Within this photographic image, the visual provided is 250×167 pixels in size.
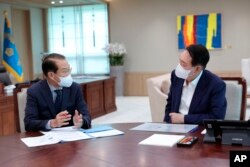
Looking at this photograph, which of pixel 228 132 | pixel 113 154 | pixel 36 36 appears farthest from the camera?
pixel 36 36

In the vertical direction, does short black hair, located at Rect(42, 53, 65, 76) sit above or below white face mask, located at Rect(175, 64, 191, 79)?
above

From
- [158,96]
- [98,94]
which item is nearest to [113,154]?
[158,96]

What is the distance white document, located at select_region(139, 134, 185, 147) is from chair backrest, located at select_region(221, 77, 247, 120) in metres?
0.79

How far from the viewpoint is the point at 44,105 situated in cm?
228

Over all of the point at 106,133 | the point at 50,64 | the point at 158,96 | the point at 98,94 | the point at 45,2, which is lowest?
the point at 98,94

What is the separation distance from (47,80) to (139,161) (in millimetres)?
1096

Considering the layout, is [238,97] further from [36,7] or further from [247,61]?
[36,7]

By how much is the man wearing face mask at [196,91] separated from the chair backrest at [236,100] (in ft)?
0.76

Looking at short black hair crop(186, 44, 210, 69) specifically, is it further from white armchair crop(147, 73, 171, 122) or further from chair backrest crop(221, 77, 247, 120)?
white armchair crop(147, 73, 171, 122)

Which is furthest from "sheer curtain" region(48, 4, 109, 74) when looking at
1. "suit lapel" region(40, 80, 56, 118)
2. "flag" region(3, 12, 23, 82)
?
"suit lapel" region(40, 80, 56, 118)

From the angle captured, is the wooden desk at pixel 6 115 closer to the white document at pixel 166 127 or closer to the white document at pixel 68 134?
the white document at pixel 68 134

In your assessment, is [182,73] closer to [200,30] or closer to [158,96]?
[158,96]

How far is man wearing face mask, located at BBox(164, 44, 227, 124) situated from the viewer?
2.24 m

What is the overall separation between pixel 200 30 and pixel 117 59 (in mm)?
2134
